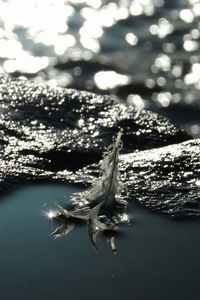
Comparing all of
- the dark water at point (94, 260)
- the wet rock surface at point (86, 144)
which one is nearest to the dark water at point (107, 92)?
the dark water at point (94, 260)

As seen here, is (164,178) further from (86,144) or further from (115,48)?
(115,48)

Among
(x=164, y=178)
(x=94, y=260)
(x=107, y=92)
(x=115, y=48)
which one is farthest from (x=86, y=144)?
(x=115, y=48)

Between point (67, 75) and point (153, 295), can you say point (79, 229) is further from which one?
point (67, 75)

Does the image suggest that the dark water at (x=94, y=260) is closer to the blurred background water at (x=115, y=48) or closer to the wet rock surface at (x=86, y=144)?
the wet rock surface at (x=86, y=144)

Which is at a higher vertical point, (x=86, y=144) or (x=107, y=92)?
(x=107, y=92)

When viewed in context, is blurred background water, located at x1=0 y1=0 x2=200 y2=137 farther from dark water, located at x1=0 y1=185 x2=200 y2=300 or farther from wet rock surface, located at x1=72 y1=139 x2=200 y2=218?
dark water, located at x1=0 y1=185 x2=200 y2=300

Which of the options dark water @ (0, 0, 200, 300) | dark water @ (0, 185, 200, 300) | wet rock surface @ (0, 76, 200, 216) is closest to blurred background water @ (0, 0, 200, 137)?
dark water @ (0, 0, 200, 300)
